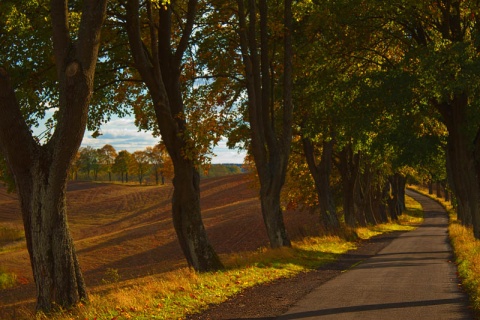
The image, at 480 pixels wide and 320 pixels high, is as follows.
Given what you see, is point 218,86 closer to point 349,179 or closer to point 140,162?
point 349,179

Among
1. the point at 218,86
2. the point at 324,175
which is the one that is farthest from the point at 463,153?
the point at 324,175

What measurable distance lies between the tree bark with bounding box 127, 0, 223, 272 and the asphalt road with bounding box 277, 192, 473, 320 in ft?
12.9

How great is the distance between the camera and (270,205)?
790 inches

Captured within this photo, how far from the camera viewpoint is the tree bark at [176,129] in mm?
A: 15586

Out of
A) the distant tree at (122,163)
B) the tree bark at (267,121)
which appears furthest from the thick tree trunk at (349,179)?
the distant tree at (122,163)

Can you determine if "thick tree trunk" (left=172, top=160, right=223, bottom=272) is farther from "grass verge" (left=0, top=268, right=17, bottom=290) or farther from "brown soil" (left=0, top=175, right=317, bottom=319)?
"grass verge" (left=0, top=268, right=17, bottom=290)

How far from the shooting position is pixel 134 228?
65188 millimetres

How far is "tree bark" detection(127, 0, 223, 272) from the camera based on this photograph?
15586mm

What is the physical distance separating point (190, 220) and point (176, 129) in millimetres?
2531

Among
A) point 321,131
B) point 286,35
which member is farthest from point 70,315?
point 321,131

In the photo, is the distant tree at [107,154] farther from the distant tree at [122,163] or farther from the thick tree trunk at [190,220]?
the thick tree trunk at [190,220]

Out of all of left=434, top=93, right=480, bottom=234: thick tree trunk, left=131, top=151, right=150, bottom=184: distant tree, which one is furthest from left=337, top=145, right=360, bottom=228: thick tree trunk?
left=131, top=151, right=150, bottom=184: distant tree

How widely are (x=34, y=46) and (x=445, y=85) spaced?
1246cm

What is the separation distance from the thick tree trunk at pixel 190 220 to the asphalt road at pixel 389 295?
372 cm
